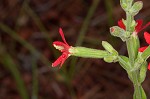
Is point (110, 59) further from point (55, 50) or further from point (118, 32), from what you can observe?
point (55, 50)

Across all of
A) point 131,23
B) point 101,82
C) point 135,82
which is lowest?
point 135,82

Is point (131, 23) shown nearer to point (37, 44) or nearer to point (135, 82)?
point (135, 82)

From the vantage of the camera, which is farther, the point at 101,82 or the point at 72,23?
the point at 72,23

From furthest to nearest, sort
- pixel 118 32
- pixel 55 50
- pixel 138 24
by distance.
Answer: pixel 55 50 < pixel 138 24 < pixel 118 32

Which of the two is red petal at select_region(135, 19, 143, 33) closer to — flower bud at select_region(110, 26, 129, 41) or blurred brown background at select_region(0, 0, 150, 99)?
flower bud at select_region(110, 26, 129, 41)

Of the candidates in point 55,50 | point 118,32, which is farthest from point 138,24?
point 55,50

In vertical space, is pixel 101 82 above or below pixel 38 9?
below

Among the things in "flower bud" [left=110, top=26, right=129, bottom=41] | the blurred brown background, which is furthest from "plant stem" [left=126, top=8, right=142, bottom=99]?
the blurred brown background

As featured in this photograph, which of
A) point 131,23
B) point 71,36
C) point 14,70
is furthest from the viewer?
point 71,36

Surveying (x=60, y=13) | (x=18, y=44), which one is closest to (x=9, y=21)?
(x=18, y=44)
